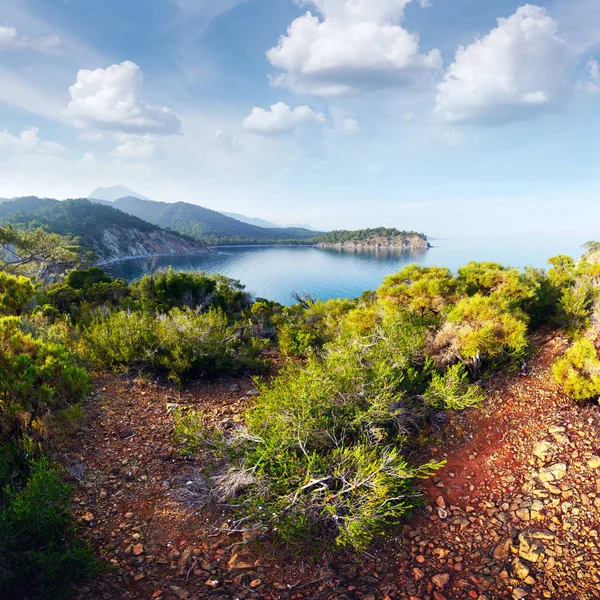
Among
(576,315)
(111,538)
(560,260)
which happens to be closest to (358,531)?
(111,538)

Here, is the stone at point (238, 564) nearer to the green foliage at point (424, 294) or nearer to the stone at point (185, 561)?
the stone at point (185, 561)

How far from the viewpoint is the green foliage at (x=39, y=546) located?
118 inches

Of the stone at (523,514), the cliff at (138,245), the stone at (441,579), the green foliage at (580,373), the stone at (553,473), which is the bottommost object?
the stone at (441,579)

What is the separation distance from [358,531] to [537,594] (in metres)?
1.72

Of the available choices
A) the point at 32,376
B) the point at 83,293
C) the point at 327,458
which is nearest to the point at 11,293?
the point at 32,376

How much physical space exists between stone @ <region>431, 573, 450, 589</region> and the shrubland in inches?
22.2

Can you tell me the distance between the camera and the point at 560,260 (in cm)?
1447

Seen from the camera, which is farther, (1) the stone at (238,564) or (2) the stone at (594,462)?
(2) the stone at (594,462)

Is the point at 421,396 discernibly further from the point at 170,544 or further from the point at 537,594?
the point at 170,544

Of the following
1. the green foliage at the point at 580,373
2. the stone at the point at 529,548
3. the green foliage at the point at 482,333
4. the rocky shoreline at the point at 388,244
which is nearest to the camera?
the stone at the point at 529,548

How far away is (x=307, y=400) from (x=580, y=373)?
4.80 metres

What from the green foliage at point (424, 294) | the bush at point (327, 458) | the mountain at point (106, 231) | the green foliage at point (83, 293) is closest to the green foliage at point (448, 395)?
the bush at point (327, 458)

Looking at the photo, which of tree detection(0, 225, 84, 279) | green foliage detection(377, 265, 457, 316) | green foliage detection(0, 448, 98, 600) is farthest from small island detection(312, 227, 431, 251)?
green foliage detection(0, 448, 98, 600)

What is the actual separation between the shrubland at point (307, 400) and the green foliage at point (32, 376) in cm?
2
